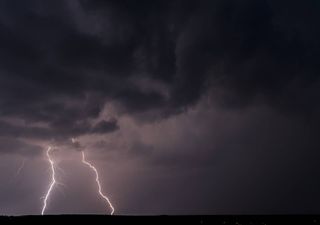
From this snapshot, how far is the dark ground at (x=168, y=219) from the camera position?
100 ft

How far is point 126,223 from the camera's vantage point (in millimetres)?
31625

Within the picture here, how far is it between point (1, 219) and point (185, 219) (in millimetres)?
11646

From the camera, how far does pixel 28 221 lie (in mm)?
30188

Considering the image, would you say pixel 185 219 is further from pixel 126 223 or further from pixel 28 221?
pixel 28 221

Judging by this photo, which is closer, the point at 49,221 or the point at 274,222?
the point at 49,221

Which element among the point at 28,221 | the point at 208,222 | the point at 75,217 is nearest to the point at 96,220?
the point at 75,217

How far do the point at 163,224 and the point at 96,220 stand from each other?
429cm

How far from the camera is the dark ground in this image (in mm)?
30609

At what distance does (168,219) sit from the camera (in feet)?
109

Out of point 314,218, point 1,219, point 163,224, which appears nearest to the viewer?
point 1,219

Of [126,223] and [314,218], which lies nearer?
[126,223]

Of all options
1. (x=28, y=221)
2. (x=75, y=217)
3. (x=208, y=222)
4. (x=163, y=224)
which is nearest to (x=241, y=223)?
(x=208, y=222)

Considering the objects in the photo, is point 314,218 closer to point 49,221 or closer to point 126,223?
point 126,223

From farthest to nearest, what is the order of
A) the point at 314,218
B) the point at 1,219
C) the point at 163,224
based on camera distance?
the point at 314,218
the point at 163,224
the point at 1,219
